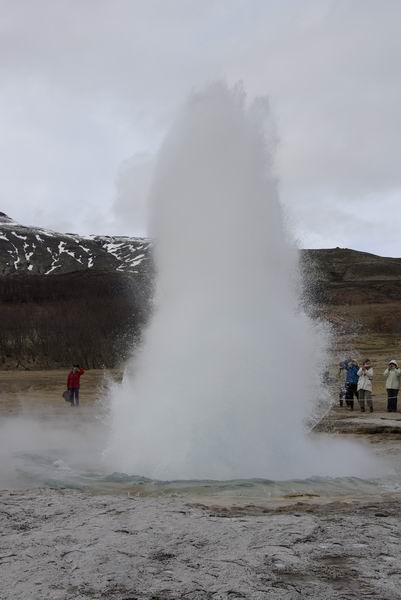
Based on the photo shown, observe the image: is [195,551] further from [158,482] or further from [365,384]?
[365,384]

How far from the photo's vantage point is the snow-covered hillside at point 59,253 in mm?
106562

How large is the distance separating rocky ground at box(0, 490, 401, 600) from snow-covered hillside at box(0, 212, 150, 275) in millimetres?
91632

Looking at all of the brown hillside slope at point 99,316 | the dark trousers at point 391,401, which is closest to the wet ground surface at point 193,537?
the dark trousers at point 391,401

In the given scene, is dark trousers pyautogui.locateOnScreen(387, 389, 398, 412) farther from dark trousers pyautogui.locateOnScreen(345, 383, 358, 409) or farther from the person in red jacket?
the person in red jacket

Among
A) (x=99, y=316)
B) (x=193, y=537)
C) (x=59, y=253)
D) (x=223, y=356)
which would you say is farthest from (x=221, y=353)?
(x=59, y=253)

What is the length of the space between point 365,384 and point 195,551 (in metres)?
13.7

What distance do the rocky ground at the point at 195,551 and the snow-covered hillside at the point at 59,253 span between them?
9163cm

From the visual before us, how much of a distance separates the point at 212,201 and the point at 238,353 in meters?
3.20

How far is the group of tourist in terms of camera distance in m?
17.4

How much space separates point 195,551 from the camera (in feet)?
15.9

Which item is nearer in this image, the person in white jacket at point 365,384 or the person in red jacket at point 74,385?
the person in white jacket at point 365,384

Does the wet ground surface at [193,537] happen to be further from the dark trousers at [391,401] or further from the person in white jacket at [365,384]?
the person in white jacket at [365,384]

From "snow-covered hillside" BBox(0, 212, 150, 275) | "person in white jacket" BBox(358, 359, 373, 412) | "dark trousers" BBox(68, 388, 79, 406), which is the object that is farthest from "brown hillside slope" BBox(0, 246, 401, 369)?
"snow-covered hillside" BBox(0, 212, 150, 275)

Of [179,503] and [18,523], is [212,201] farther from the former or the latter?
[18,523]
